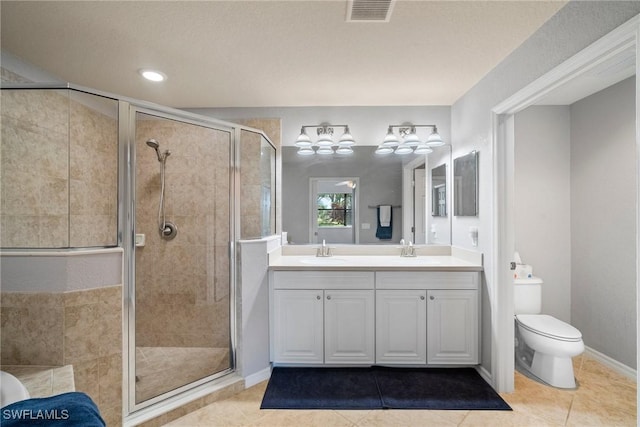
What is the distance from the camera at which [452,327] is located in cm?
219

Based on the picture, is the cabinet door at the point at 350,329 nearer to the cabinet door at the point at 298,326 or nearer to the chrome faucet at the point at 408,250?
the cabinet door at the point at 298,326

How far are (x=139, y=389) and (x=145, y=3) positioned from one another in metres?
2.19

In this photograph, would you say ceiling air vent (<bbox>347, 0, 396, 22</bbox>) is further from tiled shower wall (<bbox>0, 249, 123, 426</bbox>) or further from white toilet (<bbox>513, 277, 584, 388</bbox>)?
white toilet (<bbox>513, 277, 584, 388</bbox>)

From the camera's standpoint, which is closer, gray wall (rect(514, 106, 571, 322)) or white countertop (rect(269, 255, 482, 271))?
A: white countertop (rect(269, 255, 482, 271))

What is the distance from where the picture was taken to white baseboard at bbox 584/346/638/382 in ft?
6.94

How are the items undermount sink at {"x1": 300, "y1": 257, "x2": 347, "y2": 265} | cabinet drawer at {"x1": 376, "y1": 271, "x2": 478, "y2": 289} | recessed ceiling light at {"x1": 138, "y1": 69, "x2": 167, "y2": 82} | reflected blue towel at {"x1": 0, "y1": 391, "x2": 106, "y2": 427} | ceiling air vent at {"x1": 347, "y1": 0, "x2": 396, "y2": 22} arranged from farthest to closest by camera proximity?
1. undermount sink at {"x1": 300, "y1": 257, "x2": 347, "y2": 265}
2. cabinet drawer at {"x1": 376, "y1": 271, "x2": 478, "y2": 289}
3. recessed ceiling light at {"x1": 138, "y1": 69, "x2": 167, "y2": 82}
4. ceiling air vent at {"x1": 347, "y1": 0, "x2": 396, "y2": 22}
5. reflected blue towel at {"x1": 0, "y1": 391, "x2": 106, "y2": 427}

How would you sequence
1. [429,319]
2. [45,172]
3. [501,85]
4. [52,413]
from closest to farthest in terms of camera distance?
[52,413], [45,172], [501,85], [429,319]

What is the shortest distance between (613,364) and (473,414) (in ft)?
4.89

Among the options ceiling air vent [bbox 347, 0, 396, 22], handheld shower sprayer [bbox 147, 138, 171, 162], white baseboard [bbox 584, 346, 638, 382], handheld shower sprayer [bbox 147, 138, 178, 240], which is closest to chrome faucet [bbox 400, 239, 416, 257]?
white baseboard [bbox 584, 346, 638, 382]

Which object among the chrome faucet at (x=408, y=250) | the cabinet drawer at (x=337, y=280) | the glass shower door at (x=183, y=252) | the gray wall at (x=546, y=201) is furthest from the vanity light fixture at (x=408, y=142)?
the glass shower door at (x=183, y=252)

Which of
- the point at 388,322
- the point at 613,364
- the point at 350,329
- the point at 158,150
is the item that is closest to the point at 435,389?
the point at 388,322

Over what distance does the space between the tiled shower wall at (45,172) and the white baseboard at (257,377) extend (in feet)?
4.49

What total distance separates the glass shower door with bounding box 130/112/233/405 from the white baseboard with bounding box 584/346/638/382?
3066 mm

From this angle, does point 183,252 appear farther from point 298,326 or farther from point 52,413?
point 52,413
